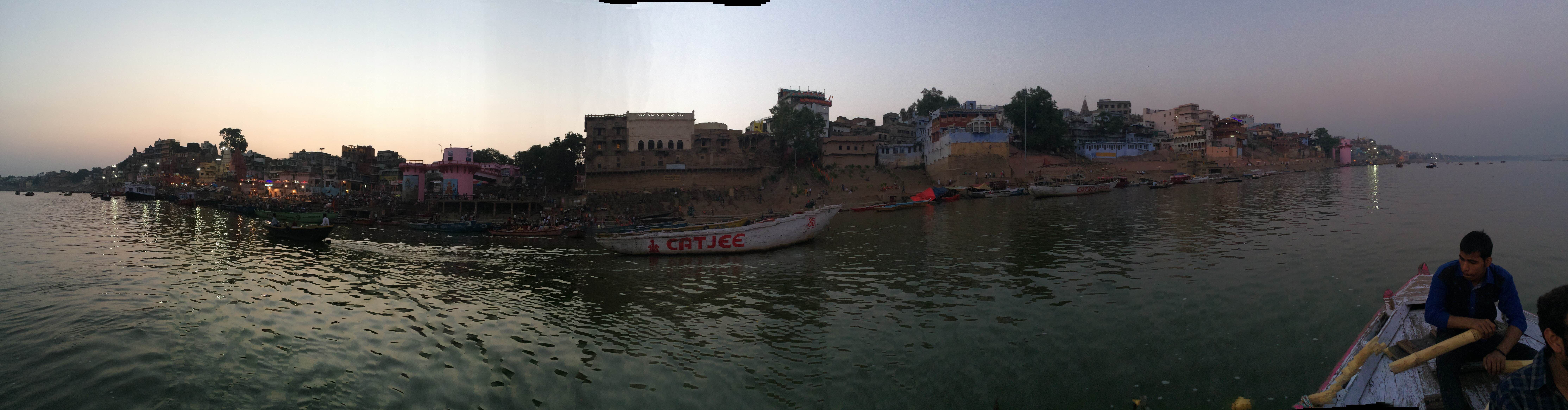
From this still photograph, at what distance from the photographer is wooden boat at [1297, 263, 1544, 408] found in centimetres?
470

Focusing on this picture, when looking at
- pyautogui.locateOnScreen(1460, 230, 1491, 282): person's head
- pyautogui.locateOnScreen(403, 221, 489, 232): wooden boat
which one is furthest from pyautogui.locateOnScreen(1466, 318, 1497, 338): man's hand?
pyautogui.locateOnScreen(403, 221, 489, 232): wooden boat

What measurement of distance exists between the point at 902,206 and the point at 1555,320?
147 ft

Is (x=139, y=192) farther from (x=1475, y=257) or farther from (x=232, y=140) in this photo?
(x=1475, y=257)

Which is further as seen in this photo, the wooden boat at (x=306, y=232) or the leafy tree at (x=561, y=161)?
the leafy tree at (x=561, y=161)

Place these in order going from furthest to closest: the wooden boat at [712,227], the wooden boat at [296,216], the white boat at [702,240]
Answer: the wooden boat at [296,216] < the wooden boat at [712,227] < the white boat at [702,240]

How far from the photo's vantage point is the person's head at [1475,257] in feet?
14.5

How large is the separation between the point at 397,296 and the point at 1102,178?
6810cm

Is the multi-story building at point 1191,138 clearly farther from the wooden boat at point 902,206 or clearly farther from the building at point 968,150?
the wooden boat at point 902,206

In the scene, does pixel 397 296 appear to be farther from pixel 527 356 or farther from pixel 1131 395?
pixel 1131 395

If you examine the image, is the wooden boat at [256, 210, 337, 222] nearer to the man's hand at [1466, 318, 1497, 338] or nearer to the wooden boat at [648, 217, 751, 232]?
the wooden boat at [648, 217, 751, 232]

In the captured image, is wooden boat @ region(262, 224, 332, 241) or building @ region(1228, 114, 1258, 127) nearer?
wooden boat @ region(262, 224, 332, 241)

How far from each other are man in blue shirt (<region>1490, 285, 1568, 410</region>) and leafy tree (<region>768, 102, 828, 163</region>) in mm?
61338

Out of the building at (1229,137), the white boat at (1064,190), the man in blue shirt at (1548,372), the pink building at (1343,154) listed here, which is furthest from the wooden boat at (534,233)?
the pink building at (1343,154)

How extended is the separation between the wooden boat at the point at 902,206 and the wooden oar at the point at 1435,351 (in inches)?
1644
